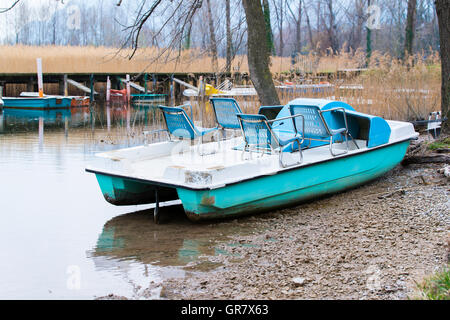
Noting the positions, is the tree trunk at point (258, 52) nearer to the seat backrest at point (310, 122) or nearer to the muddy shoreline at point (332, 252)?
the seat backrest at point (310, 122)

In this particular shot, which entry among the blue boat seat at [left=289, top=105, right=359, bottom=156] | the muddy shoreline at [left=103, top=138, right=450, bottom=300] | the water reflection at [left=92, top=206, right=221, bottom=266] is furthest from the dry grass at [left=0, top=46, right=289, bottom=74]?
the water reflection at [left=92, top=206, right=221, bottom=266]

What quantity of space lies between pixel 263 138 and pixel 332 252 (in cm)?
246

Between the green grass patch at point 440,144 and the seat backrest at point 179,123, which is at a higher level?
the seat backrest at point 179,123

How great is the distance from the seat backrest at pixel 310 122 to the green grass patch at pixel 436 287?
383cm

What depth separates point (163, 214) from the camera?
8172mm

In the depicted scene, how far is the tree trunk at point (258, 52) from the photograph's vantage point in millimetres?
11742

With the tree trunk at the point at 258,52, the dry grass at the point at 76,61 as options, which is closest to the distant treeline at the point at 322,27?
the dry grass at the point at 76,61

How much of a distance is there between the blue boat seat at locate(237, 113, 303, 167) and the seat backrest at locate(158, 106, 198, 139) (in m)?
0.85

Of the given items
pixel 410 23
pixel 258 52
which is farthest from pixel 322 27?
pixel 258 52

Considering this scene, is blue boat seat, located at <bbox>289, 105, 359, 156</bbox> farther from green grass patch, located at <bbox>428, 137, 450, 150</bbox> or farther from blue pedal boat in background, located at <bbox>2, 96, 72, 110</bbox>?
blue pedal boat in background, located at <bbox>2, 96, 72, 110</bbox>

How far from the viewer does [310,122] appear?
835 cm
